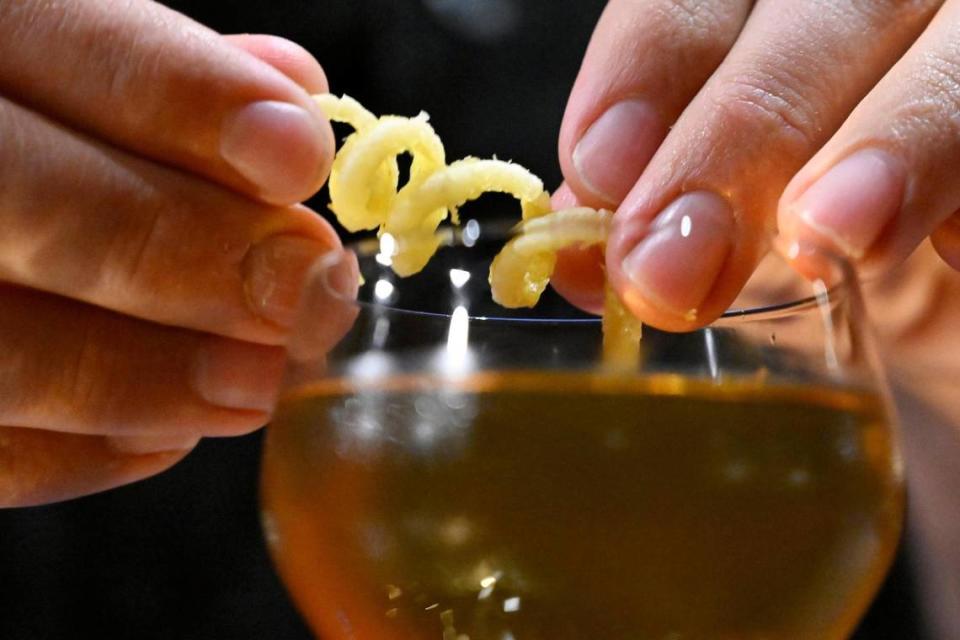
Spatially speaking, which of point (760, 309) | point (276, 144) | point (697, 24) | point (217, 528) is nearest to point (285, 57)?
point (276, 144)

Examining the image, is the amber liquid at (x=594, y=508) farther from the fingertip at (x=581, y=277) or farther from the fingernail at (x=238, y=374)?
the fingernail at (x=238, y=374)

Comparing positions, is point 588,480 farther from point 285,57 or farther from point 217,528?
point 217,528

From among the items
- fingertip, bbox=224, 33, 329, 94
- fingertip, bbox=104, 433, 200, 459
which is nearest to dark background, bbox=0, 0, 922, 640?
fingertip, bbox=104, 433, 200, 459

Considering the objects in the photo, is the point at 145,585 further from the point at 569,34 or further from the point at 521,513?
the point at 521,513

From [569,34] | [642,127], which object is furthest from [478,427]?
[569,34]

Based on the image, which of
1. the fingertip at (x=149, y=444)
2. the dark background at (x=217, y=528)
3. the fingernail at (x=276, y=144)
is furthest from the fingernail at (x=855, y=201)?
the dark background at (x=217, y=528)

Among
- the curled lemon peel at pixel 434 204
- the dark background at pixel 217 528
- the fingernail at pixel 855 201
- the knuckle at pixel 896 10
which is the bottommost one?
the dark background at pixel 217 528

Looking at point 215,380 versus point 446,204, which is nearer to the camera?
point 446,204
